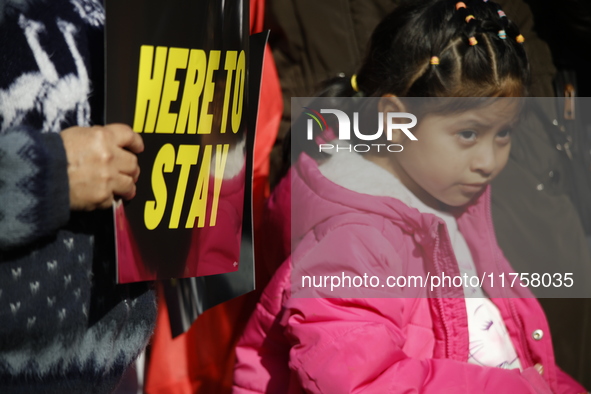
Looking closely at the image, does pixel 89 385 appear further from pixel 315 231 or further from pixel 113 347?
pixel 315 231

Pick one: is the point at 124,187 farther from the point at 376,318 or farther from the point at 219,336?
the point at 219,336

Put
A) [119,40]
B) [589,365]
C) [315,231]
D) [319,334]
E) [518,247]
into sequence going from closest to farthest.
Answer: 1. [119,40]
2. [319,334]
3. [315,231]
4. [518,247]
5. [589,365]

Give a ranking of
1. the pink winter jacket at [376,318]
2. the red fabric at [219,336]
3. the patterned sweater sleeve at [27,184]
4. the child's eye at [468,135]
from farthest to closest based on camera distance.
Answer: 1. the red fabric at [219,336]
2. the child's eye at [468,135]
3. the pink winter jacket at [376,318]
4. the patterned sweater sleeve at [27,184]

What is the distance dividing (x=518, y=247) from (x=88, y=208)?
95 cm

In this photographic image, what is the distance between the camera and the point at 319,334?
36.8 inches

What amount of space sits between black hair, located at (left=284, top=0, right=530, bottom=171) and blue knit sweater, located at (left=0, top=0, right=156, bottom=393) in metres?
0.54

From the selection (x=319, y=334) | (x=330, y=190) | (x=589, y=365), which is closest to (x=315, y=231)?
(x=330, y=190)

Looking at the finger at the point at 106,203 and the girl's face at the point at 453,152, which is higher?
the girl's face at the point at 453,152

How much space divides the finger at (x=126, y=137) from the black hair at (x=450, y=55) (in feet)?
1.68

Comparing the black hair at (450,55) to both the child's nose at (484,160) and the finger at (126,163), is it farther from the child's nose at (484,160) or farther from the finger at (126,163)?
the finger at (126,163)

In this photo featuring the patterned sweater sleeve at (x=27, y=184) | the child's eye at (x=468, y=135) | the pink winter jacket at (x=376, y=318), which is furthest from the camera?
the child's eye at (x=468, y=135)

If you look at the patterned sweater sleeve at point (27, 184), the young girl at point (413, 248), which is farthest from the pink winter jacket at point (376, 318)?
the patterned sweater sleeve at point (27, 184)

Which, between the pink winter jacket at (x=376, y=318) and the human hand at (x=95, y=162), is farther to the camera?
the pink winter jacket at (x=376, y=318)

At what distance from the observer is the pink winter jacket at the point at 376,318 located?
929 millimetres
